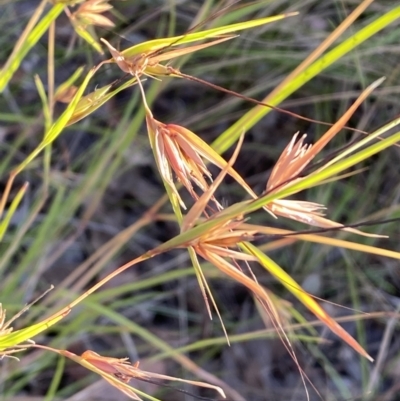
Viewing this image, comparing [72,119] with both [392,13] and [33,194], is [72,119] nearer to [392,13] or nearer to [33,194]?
[392,13]

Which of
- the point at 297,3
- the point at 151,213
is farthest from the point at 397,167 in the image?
the point at 151,213

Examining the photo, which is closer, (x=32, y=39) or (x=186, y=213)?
(x=32, y=39)

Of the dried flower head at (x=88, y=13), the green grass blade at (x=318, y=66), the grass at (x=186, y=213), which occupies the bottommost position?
the grass at (x=186, y=213)

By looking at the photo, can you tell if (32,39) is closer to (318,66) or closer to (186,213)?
(318,66)

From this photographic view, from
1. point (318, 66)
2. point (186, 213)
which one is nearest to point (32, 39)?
point (318, 66)

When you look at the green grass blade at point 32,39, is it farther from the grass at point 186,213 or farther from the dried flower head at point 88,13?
the grass at point 186,213

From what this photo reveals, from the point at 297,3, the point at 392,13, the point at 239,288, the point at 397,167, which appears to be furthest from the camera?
the point at 239,288

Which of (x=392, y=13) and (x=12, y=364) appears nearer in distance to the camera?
(x=392, y=13)

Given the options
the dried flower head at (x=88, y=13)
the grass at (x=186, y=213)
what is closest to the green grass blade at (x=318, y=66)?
the dried flower head at (x=88, y=13)
